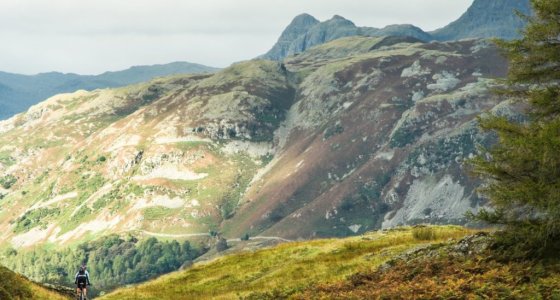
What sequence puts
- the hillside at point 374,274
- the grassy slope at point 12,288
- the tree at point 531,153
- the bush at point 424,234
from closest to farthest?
the hillside at point 374,274, the tree at point 531,153, the grassy slope at point 12,288, the bush at point 424,234

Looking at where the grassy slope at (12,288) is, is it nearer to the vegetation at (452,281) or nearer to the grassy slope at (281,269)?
the grassy slope at (281,269)

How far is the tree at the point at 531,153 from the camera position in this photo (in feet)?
66.2

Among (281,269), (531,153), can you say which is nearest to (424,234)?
(281,269)

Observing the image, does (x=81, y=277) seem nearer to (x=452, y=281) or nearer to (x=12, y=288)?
(x=12, y=288)

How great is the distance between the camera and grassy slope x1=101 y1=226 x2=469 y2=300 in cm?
3197

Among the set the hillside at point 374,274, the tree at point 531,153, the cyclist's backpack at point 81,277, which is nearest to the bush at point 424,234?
the hillside at point 374,274

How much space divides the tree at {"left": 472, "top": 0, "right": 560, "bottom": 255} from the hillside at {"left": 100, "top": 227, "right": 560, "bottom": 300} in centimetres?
138

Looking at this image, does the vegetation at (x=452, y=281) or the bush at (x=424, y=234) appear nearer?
the vegetation at (x=452, y=281)

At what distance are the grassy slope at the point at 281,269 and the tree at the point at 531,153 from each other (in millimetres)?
9346

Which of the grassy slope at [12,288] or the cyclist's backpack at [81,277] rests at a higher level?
the grassy slope at [12,288]

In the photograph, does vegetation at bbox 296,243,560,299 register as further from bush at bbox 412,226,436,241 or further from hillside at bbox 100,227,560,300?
bush at bbox 412,226,436,241

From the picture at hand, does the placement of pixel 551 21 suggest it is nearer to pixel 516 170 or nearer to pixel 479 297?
pixel 516 170

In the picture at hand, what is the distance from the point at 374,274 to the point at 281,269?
41.6 feet

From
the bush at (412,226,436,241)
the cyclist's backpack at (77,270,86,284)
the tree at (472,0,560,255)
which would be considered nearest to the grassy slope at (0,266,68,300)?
the cyclist's backpack at (77,270,86,284)
